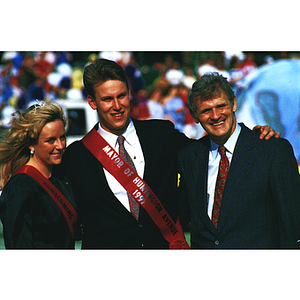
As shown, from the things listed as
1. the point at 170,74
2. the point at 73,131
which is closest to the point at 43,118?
the point at 73,131

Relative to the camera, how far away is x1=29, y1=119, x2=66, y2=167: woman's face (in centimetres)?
287

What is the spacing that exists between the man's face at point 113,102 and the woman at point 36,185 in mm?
362

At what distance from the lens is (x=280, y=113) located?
818 centimetres

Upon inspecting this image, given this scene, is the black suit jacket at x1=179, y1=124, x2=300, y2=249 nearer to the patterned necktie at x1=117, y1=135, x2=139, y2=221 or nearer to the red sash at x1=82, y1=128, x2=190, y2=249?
the red sash at x1=82, y1=128, x2=190, y2=249

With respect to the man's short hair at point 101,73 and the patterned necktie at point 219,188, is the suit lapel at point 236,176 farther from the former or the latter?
the man's short hair at point 101,73

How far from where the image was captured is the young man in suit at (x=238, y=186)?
2.50m

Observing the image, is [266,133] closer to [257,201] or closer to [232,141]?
[232,141]

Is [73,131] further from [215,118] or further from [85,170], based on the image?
[215,118]

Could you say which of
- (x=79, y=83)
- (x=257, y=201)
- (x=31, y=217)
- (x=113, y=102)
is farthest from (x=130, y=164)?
(x=79, y=83)

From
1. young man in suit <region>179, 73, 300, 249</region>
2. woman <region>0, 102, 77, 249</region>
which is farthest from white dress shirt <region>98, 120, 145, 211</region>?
young man in suit <region>179, 73, 300, 249</region>

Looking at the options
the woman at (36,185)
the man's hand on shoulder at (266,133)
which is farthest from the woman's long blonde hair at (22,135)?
the man's hand on shoulder at (266,133)

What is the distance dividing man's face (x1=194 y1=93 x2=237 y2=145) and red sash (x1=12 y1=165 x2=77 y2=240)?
3.91 feet

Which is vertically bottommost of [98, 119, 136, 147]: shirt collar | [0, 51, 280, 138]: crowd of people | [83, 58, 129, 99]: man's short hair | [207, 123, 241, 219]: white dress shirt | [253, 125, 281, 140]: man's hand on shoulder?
[207, 123, 241, 219]: white dress shirt

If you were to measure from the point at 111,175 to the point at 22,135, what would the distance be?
74cm
